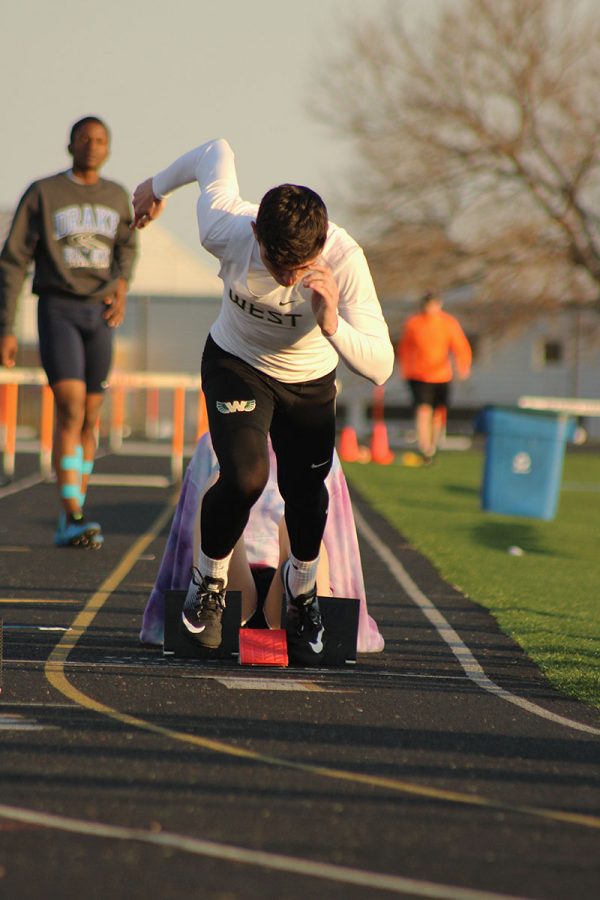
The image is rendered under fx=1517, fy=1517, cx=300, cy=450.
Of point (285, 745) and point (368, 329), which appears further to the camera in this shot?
point (368, 329)

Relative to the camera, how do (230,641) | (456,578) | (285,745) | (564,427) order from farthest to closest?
(564,427) < (456,578) < (230,641) < (285,745)

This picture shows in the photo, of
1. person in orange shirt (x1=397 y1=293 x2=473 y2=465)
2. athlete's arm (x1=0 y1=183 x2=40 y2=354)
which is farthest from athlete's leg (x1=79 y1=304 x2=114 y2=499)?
person in orange shirt (x1=397 y1=293 x2=473 y2=465)

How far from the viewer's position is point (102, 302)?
8.91 m

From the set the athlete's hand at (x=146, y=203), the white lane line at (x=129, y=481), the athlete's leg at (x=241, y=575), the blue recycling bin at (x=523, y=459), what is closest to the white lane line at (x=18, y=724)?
the athlete's leg at (x=241, y=575)

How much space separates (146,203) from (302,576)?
5.09 ft

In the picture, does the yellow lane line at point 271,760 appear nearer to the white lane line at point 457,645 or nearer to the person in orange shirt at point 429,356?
the white lane line at point 457,645

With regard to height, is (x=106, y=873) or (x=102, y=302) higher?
(x=102, y=302)

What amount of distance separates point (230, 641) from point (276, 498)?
107 cm

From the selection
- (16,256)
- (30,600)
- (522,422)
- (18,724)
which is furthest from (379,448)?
(18,724)

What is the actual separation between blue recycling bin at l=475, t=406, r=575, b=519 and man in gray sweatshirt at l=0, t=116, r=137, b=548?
576 cm

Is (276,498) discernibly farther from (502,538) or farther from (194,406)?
(194,406)

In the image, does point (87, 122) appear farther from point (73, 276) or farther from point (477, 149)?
point (477, 149)

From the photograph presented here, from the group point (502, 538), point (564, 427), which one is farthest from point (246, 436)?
point (564, 427)

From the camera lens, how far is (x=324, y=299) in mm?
4738
